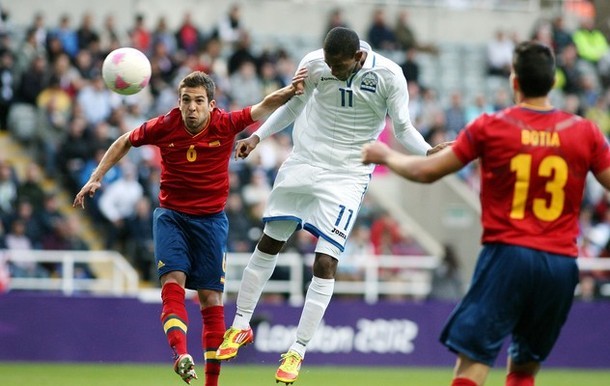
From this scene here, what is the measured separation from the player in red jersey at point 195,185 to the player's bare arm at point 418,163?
291 cm

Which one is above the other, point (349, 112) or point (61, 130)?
point (349, 112)

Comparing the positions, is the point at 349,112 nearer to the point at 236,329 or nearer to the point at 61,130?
the point at 236,329

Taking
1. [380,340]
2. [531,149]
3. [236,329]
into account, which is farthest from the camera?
[380,340]

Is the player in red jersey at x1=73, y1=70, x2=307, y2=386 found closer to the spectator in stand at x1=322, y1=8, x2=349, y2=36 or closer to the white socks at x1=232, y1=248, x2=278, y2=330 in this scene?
the white socks at x1=232, y1=248, x2=278, y2=330

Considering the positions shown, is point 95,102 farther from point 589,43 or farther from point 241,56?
point 589,43

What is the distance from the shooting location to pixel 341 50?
34.6 ft

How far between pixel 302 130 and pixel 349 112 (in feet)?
1.64

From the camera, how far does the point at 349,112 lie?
36.3 ft

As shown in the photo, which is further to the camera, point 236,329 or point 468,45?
point 468,45

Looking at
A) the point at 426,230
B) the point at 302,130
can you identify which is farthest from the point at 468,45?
the point at 302,130

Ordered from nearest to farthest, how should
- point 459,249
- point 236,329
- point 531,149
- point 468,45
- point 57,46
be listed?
point 531,149
point 236,329
point 57,46
point 459,249
point 468,45

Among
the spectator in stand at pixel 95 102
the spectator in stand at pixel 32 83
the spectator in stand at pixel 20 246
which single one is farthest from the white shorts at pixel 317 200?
the spectator in stand at pixel 32 83

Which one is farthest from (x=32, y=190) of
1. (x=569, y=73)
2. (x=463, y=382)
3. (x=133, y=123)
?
(x=569, y=73)

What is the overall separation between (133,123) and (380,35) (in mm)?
7285
